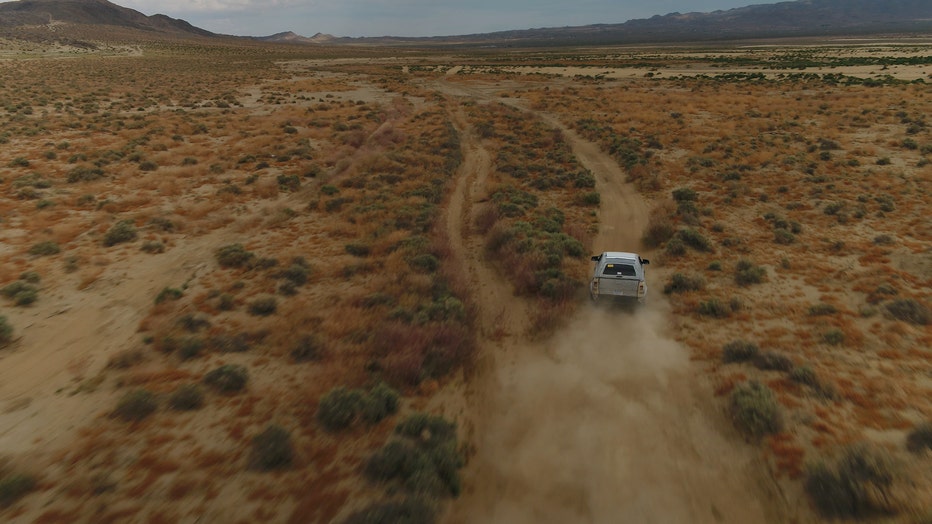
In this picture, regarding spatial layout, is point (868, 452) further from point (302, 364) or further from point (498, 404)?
point (302, 364)

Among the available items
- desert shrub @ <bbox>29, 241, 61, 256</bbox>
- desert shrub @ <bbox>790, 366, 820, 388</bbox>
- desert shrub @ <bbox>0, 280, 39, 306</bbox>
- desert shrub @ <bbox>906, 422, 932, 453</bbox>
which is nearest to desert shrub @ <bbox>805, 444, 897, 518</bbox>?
desert shrub @ <bbox>906, 422, 932, 453</bbox>

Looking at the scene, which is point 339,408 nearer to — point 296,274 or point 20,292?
point 296,274

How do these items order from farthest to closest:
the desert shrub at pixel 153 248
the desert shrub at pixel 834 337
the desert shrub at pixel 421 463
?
the desert shrub at pixel 153 248
the desert shrub at pixel 834 337
the desert shrub at pixel 421 463

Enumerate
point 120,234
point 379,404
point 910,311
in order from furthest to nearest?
point 120,234, point 910,311, point 379,404

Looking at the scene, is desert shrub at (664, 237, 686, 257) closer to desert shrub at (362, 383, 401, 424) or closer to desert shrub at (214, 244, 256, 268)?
desert shrub at (362, 383, 401, 424)

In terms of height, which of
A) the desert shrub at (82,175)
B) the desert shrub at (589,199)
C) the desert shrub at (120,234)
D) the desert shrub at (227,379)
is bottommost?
the desert shrub at (227,379)

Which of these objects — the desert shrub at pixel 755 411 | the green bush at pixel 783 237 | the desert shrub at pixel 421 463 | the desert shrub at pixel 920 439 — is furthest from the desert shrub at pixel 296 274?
the green bush at pixel 783 237

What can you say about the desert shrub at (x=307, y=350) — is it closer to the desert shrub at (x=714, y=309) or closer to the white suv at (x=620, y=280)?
the white suv at (x=620, y=280)

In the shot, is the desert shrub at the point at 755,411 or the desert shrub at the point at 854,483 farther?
the desert shrub at the point at 755,411

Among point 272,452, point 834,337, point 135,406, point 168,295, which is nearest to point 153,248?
point 168,295
